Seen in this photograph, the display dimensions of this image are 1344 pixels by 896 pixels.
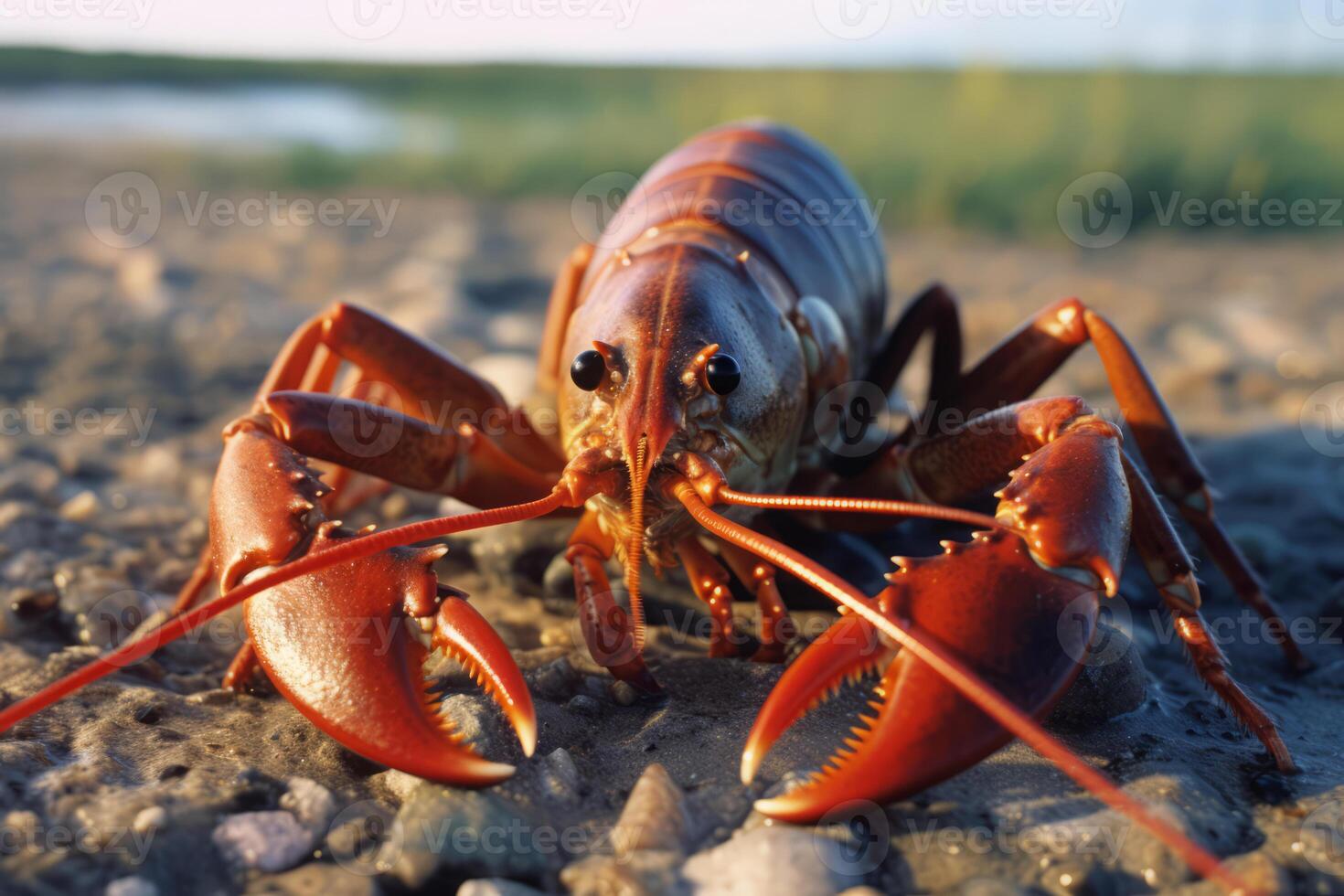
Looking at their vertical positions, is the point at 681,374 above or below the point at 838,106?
below

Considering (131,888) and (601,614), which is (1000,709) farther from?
(131,888)

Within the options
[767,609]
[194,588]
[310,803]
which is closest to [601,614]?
[767,609]

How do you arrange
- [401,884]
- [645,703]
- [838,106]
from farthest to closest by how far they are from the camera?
[838,106] < [645,703] < [401,884]

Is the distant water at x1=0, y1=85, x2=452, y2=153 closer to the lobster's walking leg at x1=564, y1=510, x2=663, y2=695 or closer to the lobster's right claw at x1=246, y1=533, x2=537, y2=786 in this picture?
the lobster's walking leg at x1=564, y1=510, x2=663, y2=695

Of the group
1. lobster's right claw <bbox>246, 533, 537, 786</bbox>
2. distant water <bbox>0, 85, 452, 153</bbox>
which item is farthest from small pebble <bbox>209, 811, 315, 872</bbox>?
distant water <bbox>0, 85, 452, 153</bbox>

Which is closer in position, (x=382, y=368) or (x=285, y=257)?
(x=382, y=368)

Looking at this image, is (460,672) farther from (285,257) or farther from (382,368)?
(285,257)

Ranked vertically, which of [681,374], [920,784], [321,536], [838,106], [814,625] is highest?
[838,106]

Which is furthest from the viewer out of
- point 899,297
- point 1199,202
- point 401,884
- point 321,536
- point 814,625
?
point 1199,202

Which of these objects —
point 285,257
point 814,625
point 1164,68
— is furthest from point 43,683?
point 1164,68
